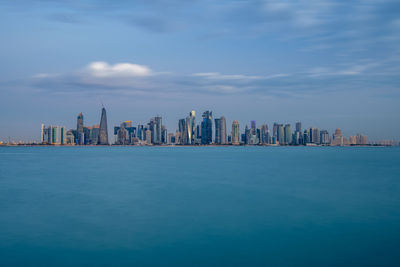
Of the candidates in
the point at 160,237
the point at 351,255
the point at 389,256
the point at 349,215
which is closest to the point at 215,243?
the point at 160,237

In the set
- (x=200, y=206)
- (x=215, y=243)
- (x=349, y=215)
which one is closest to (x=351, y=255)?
(x=215, y=243)

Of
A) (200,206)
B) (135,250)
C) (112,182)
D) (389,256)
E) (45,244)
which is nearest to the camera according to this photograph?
(389,256)

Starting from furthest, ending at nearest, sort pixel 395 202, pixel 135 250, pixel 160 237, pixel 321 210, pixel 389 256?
pixel 395 202 → pixel 321 210 → pixel 160 237 → pixel 135 250 → pixel 389 256

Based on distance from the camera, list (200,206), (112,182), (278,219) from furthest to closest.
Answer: (112,182), (200,206), (278,219)

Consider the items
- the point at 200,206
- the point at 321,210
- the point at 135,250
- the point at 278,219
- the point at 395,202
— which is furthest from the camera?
the point at 395,202

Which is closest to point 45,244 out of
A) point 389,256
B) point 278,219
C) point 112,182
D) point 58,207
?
A: point 58,207

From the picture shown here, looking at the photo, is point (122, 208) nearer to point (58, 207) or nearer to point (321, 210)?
point (58, 207)

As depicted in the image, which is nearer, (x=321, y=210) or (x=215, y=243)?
(x=215, y=243)

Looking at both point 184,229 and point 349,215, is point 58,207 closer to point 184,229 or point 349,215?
point 184,229

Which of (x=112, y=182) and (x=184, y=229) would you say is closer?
(x=184, y=229)
